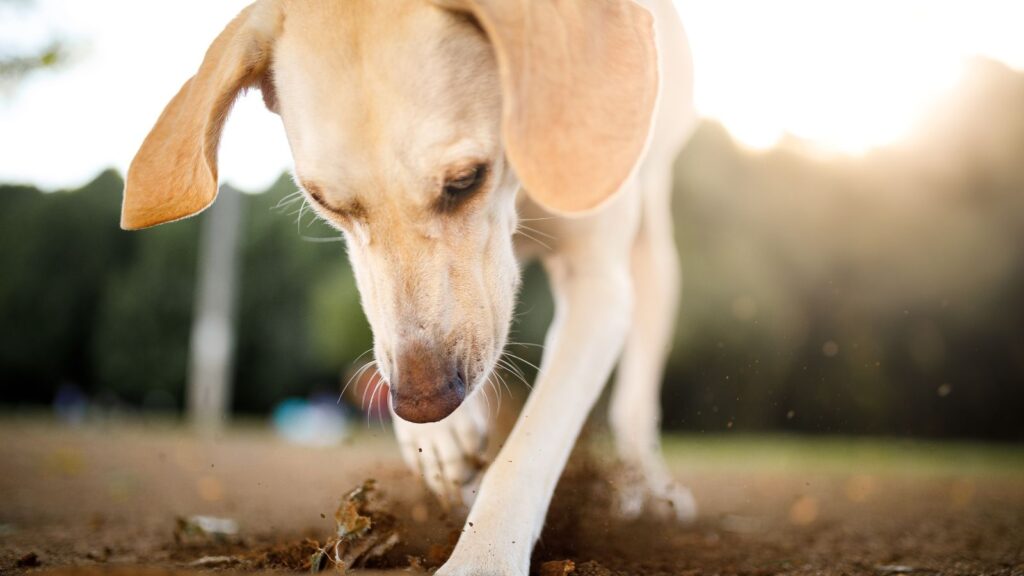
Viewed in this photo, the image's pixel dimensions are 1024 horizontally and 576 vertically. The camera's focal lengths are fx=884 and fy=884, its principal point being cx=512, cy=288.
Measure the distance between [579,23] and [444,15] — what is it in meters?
0.39

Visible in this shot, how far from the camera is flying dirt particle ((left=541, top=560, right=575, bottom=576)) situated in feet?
7.29

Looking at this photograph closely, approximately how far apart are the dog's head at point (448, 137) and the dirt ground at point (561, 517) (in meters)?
0.65

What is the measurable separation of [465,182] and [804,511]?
3066 mm

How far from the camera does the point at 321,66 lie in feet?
8.05

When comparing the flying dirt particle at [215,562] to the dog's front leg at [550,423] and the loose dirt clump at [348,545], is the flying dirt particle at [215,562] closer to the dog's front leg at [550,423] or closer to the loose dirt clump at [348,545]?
the loose dirt clump at [348,545]

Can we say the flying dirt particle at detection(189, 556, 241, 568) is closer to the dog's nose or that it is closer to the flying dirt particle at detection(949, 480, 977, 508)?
the dog's nose

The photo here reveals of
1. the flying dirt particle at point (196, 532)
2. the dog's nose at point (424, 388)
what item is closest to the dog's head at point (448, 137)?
the dog's nose at point (424, 388)

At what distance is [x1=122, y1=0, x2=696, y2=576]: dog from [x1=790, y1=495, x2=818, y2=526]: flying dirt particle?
186 centimetres

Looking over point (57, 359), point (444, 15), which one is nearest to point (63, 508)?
point (444, 15)

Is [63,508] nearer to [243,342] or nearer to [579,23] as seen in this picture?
[579,23]

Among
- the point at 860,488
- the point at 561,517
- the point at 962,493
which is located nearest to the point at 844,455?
the point at 860,488

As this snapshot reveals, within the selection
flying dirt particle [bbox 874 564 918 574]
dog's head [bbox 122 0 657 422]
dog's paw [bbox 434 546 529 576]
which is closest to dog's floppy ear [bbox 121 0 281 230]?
dog's head [bbox 122 0 657 422]

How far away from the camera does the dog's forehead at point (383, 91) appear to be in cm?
232

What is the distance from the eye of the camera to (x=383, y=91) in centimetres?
235
